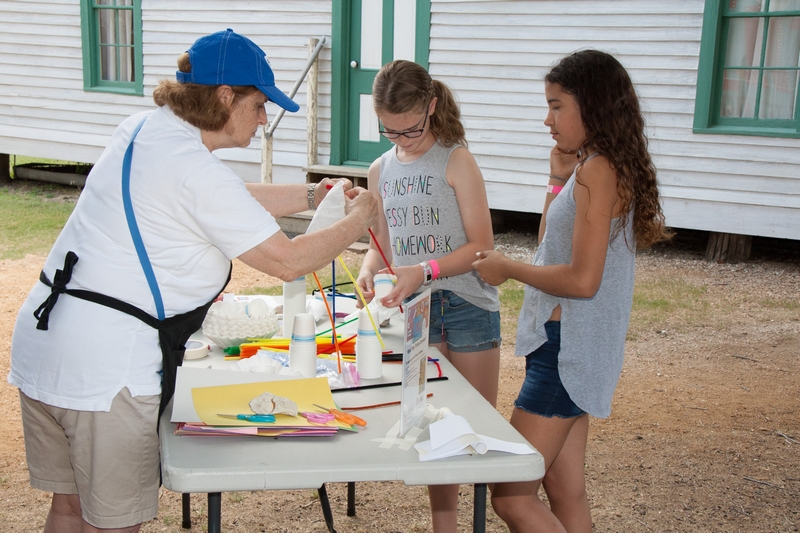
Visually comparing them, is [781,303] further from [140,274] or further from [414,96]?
[140,274]

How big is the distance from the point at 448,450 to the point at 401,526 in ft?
5.22

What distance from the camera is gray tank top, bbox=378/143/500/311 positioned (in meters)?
2.74

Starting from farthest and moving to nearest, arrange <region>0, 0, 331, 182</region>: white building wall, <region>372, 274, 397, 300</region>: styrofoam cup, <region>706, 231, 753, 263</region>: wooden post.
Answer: <region>0, 0, 331, 182</region>: white building wall, <region>706, 231, 753, 263</region>: wooden post, <region>372, 274, 397, 300</region>: styrofoam cup

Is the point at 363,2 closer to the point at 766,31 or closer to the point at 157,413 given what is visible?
the point at 766,31

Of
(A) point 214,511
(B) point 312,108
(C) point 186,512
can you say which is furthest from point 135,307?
(B) point 312,108

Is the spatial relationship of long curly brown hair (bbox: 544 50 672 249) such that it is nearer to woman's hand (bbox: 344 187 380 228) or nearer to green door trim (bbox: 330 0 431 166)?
woman's hand (bbox: 344 187 380 228)

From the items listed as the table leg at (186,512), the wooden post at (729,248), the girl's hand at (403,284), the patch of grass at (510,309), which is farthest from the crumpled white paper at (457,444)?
the wooden post at (729,248)

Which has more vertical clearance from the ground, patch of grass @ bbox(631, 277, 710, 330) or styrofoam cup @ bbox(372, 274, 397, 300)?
styrofoam cup @ bbox(372, 274, 397, 300)

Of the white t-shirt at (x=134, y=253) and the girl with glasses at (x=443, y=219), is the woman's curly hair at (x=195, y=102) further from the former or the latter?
the girl with glasses at (x=443, y=219)

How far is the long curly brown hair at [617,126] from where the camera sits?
205cm

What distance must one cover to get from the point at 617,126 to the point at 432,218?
0.85m

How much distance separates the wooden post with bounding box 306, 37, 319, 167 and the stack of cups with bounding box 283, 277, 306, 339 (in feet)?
21.4

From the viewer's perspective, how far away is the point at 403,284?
2.56 m

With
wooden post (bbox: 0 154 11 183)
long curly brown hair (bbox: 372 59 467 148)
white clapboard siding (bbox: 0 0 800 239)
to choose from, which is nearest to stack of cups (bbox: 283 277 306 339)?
long curly brown hair (bbox: 372 59 467 148)
